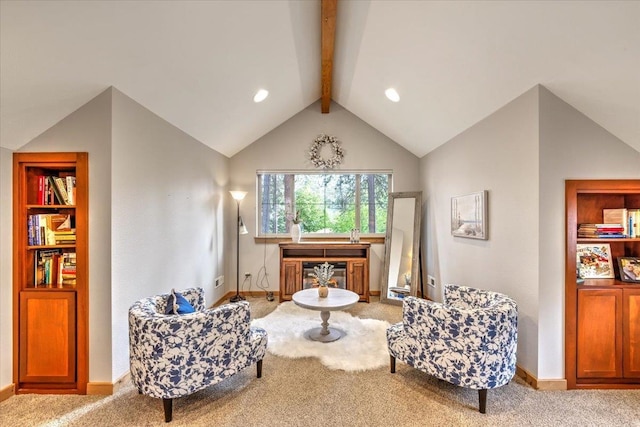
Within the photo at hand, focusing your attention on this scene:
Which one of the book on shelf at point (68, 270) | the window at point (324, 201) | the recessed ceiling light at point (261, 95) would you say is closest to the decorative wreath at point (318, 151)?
the window at point (324, 201)

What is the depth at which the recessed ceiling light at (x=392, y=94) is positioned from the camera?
3.60 m

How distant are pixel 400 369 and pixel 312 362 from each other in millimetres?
797

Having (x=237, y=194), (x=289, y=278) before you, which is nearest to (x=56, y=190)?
(x=237, y=194)

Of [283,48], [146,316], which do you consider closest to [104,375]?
[146,316]

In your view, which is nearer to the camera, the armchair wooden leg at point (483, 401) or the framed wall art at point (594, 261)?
Answer: the armchair wooden leg at point (483, 401)

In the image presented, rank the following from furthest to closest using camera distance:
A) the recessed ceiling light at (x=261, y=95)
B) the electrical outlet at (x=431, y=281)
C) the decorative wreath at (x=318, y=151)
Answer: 1. the decorative wreath at (x=318, y=151)
2. the electrical outlet at (x=431, y=281)
3. the recessed ceiling light at (x=261, y=95)

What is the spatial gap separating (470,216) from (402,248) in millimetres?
1651

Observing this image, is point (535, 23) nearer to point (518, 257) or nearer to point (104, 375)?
point (518, 257)

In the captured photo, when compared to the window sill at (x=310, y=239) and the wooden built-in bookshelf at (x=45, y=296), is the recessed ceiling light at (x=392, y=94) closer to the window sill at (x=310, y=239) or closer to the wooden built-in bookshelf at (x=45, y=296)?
the window sill at (x=310, y=239)

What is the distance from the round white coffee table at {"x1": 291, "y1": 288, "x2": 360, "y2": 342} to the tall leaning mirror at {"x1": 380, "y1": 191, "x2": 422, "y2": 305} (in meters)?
1.48

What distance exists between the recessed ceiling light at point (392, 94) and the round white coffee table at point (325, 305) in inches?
95.1

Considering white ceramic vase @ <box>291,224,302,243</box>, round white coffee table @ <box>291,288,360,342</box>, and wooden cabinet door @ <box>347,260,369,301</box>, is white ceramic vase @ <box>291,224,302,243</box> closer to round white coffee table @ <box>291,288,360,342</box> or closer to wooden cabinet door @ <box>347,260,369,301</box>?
wooden cabinet door @ <box>347,260,369,301</box>

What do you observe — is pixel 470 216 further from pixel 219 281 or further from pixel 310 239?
pixel 219 281

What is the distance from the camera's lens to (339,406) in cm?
222
